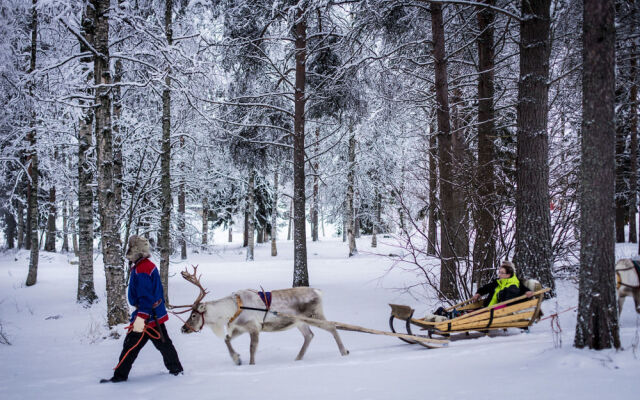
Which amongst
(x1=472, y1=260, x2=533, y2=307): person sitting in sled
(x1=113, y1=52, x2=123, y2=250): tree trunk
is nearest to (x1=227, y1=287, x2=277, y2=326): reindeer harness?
(x1=472, y1=260, x2=533, y2=307): person sitting in sled

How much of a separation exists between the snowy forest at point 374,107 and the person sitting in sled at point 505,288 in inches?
35.4

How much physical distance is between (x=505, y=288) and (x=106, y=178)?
7348mm

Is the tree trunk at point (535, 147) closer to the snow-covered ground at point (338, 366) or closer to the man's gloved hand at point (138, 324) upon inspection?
the snow-covered ground at point (338, 366)

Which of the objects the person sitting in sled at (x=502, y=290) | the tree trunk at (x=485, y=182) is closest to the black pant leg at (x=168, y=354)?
the person sitting in sled at (x=502, y=290)

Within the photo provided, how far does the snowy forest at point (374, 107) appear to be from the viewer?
634 cm

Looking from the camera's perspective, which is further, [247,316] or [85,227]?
[85,227]

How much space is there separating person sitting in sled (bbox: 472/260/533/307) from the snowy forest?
90 cm

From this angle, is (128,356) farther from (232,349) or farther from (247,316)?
(247,316)

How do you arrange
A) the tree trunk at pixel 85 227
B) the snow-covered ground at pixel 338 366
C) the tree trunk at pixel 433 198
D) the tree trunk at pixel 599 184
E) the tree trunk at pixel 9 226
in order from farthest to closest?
the tree trunk at pixel 9 226 < the tree trunk at pixel 85 227 < the tree trunk at pixel 433 198 < the tree trunk at pixel 599 184 < the snow-covered ground at pixel 338 366

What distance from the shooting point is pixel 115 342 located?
721 centimetres

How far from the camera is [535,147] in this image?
7.07 metres

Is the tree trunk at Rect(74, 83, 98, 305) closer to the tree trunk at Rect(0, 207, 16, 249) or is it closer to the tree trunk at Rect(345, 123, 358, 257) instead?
the tree trunk at Rect(345, 123, 358, 257)

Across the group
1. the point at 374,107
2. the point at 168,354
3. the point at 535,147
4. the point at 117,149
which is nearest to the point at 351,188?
the point at 374,107

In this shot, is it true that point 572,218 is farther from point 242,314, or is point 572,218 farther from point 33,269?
point 33,269
